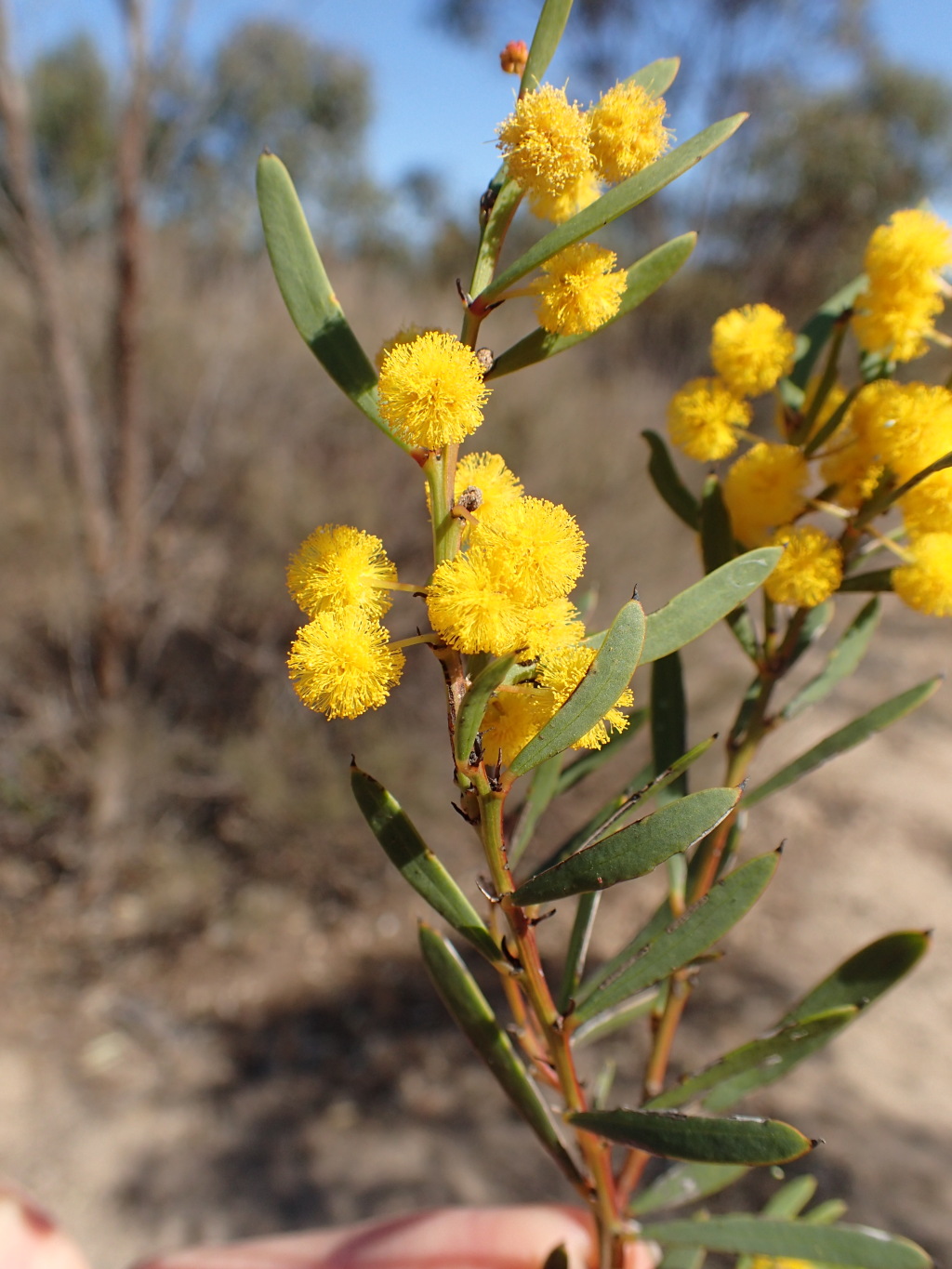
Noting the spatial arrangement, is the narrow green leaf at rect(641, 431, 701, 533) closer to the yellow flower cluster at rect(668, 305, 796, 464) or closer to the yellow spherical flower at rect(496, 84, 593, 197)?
the yellow flower cluster at rect(668, 305, 796, 464)

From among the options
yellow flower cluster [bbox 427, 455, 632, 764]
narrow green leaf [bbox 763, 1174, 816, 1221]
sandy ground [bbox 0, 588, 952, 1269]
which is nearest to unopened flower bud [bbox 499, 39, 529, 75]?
yellow flower cluster [bbox 427, 455, 632, 764]

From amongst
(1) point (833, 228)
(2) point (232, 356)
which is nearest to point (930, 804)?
(2) point (232, 356)

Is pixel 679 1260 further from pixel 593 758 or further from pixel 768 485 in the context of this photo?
pixel 768 485

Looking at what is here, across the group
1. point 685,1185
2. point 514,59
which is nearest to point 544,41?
point 514,59

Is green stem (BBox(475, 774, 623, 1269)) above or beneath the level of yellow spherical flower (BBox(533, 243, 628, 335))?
beneath

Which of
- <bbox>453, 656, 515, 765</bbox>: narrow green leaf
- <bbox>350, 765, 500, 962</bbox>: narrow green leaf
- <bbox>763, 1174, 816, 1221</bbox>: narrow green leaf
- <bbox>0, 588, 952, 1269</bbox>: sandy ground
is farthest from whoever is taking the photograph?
<bbox>0, 588, 952, 1269</bbox>: sandy ground

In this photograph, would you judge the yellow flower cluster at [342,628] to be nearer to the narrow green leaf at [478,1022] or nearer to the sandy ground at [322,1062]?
the narrow green leaf at [478,1022]
